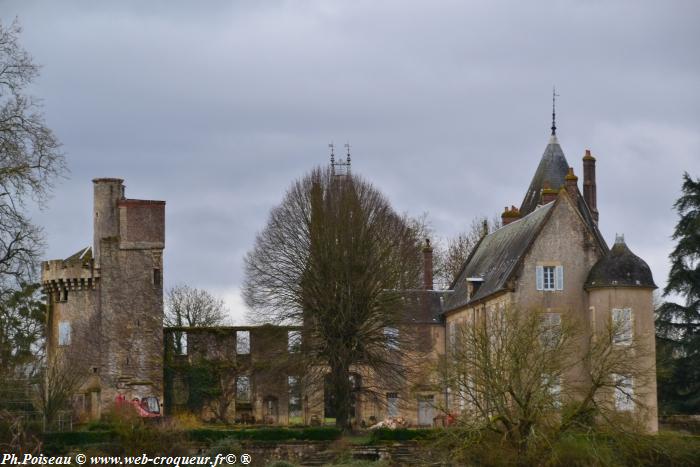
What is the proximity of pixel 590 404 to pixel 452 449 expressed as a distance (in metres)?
4.05

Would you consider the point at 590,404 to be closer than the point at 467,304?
Yes

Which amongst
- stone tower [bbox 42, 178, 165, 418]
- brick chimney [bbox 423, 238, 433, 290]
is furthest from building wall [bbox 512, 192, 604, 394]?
stone tower [bbox 42, 178, 165, 418]

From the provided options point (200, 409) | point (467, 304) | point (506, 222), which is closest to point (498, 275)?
point (467, 304)

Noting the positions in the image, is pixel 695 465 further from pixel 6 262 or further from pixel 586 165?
pixel 586 165

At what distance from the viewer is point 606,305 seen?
4281 cm

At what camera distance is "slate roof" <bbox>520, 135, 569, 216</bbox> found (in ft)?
183

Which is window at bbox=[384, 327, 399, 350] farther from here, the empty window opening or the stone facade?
the empty window opening

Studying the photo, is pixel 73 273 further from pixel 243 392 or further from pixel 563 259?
pixel 563 259

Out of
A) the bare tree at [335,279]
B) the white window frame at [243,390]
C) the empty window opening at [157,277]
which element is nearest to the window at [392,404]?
the bare tree at [335,279]

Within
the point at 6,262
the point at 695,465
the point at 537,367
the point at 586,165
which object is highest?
the point at 586,165

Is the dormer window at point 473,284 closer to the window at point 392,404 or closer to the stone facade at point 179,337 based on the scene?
the stone facade at point 179,337

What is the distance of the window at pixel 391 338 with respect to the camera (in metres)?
44.6

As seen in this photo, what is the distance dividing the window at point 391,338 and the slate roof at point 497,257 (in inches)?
146

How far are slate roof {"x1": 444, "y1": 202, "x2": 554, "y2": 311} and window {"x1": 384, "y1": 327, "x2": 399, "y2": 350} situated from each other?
3.71 m
